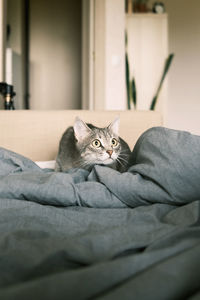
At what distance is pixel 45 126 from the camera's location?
1.62 metres

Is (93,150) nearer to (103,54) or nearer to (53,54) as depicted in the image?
(103,54)

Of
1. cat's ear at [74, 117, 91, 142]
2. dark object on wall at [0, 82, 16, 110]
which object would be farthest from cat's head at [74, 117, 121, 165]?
dark object on wall at [0, 82, 16, 110]

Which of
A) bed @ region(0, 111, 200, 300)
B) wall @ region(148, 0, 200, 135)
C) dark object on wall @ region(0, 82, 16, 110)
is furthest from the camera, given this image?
wall @ region(148, 0, 200, 135)

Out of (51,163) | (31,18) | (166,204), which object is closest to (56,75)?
(31,18)

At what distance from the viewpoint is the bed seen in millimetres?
377

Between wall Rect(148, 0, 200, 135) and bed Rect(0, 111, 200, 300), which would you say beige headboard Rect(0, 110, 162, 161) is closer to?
bed Rect(0, 111, 200, 300)

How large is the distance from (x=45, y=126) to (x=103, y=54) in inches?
57.8

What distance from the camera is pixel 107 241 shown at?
0.50 m

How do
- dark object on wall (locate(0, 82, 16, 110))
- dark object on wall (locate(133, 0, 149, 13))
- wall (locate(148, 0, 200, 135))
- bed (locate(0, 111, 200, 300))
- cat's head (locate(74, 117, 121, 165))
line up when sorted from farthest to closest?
wall (locate(148, 0, 200, 135)) → dark object on wall (locate(133, 0, 149, 13)) → dark object on wall (locate(0, 82, 16, 110)) → cat's head (locate(74, 117, 121, 165)) → bed (locate(0, 111, 200, 300))

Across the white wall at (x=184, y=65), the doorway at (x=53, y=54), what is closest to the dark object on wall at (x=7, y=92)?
the doorway at (x=53, y=54)

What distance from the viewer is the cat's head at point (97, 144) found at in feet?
4.23

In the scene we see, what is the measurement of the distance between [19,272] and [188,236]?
0.30m

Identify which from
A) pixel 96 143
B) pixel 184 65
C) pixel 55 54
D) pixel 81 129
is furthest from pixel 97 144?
pixel 55 54

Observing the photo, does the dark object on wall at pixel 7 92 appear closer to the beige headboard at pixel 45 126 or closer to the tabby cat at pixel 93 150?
the beige headboard at pixel 45 126
